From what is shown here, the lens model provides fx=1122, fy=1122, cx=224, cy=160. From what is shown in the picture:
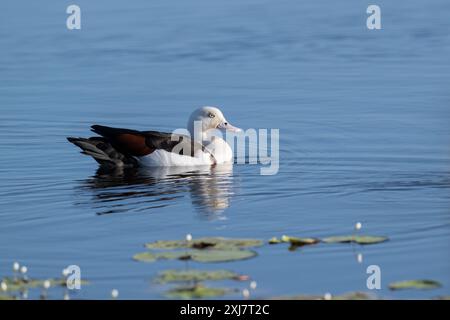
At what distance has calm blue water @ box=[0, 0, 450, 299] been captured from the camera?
1238 cm

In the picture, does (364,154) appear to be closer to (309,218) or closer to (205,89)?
(309,218)

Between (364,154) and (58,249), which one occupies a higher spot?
Answer: (364,154)

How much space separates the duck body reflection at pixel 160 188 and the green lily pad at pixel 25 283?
3.55m

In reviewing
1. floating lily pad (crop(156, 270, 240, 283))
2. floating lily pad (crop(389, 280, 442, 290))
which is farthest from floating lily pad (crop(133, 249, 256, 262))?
floating lily pad (crop(389, 280, 442, 290))

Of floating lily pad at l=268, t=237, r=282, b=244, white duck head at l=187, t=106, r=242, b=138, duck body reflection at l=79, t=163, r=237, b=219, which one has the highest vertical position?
white duck head at l=187, t=106, r=242, b=138

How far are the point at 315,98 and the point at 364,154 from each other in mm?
4362

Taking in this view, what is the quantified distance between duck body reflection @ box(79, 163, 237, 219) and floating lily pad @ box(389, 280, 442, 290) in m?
4.05

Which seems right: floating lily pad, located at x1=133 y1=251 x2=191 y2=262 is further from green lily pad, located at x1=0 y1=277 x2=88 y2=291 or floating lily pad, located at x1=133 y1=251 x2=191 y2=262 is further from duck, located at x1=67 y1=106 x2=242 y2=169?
duck, located at x1=67 y1=106 x2=242 y2=169

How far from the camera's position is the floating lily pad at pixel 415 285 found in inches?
422


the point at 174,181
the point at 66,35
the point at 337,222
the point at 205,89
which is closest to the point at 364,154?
the point at 174,181

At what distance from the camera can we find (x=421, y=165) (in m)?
17.2

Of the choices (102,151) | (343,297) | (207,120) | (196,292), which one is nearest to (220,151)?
(207,120)

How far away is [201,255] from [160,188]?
15.7 feet

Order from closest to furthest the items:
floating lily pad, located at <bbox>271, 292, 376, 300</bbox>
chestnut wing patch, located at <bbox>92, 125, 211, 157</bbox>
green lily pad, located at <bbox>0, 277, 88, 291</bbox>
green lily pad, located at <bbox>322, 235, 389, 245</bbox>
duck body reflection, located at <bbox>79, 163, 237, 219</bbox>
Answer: floating lily pad, located at <bbox>271, 292, 376, 300</bbox>, green lily pad, located at <bbox>0, 277, 88, 291</bbox>, green lily pad, located at <bbox>322, 235, 389, 245</bbox>, duck body reflection, located at <bbox>79, 163, 237, 219</bbox>, chestnut wing patch, located at <bbox>92, 125, 211, 157</bbox>
